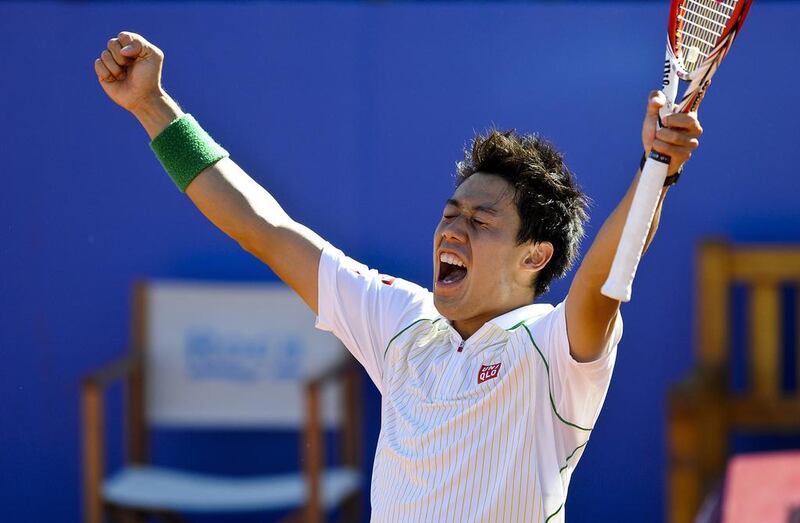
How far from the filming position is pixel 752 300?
479cm

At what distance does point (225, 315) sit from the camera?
203 inches

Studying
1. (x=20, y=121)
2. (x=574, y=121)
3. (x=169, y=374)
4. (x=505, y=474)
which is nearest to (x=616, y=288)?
(x=505, y=474)

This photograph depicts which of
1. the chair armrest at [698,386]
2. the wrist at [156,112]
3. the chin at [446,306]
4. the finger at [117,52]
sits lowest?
the chair armrest at [698,386]

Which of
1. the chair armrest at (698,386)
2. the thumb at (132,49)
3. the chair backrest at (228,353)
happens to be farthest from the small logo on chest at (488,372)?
the chair backrest at (228,353)

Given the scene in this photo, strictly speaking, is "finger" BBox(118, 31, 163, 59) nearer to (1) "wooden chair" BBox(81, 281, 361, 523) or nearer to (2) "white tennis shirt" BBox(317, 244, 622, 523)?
(2) "white tennis shirt" BBox(317, 244, 622, 523)

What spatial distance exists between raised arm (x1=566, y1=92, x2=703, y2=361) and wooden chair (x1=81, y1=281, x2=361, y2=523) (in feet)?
8.61

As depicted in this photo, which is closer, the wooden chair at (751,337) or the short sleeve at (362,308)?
the short sleeve at (362,308)

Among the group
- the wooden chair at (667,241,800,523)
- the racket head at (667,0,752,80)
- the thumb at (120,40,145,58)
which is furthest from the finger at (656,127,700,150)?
the wooden chair at (667,241,800,523)

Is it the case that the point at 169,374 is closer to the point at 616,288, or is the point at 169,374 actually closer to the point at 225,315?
the point at 225,315

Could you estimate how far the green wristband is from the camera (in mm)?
2803

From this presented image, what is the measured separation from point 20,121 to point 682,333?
2564 millimetres

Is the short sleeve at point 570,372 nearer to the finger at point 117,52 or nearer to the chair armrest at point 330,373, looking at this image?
the finger at point 117,52

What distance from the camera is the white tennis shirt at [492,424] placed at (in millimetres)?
2434

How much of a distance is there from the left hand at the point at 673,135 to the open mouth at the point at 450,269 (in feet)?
1.89
